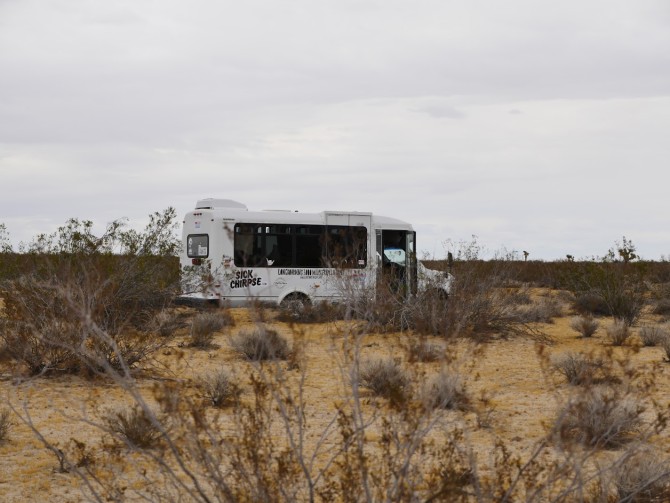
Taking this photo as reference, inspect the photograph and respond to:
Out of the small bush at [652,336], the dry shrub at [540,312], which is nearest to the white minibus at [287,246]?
the dry shrub at [540,312]

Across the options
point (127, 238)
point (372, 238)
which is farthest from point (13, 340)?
point (372, 238)

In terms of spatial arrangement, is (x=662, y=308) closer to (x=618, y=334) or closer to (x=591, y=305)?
(x=591, y=305)

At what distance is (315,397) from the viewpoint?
31.9 ft

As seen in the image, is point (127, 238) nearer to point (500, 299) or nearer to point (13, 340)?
point (13, 340)

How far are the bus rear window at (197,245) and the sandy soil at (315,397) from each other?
439cm

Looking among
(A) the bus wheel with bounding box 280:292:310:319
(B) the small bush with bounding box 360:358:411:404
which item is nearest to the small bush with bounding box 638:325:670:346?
(B) the small bush with bounding box 360:358:411:404

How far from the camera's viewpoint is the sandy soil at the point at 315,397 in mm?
6207

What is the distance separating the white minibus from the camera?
62.8ft

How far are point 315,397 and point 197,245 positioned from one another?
34.3 feet

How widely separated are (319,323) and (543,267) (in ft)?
72.8

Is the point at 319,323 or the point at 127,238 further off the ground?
the point at 127,238

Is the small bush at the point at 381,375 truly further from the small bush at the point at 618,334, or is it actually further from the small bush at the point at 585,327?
the small bush at the point at 585,327

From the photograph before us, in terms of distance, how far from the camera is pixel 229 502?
157 inches

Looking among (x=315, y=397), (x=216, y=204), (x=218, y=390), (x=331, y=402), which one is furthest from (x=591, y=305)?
(x=218, y=390)
